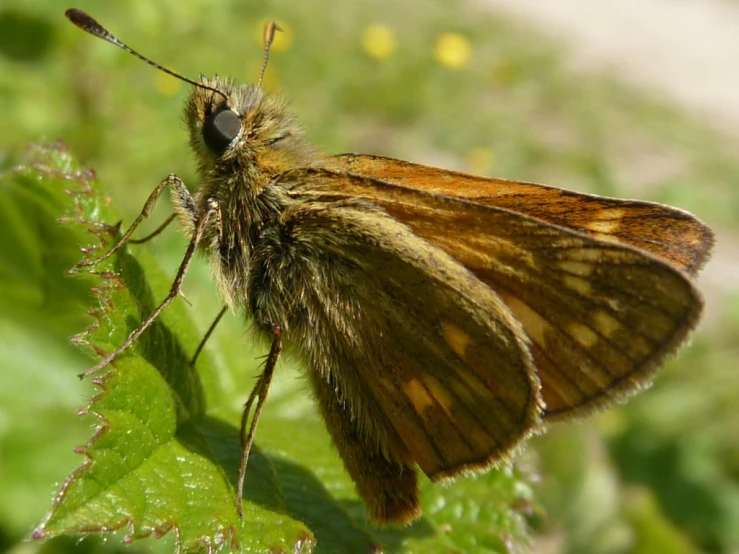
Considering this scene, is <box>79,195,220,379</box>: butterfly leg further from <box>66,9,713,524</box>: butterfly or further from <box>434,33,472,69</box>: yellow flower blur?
<box>434,33,472,69</box>: yellow flower blur

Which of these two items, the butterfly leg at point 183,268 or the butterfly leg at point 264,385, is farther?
the butterfly leg at point 264,385

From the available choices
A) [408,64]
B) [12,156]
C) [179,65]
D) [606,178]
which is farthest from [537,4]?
[12,156]

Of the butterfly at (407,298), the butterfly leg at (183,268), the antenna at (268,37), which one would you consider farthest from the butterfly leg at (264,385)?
the antenna at (268,37)

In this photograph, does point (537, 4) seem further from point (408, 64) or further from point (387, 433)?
point (387, 433)

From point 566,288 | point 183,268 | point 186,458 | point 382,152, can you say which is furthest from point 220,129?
point 382,152

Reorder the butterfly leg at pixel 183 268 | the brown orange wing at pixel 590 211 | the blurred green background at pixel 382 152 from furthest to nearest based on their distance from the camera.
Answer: the blurred green background at pixel 382 152
the brown orange wing at pixel 590 211
the butterfly leg at pixel 183 268

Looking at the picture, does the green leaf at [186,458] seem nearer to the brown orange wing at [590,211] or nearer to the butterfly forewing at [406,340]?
the butterfly forewing at [406,340]
